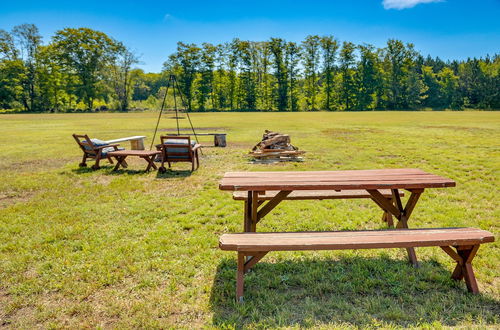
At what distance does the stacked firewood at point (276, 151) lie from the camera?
411 inches

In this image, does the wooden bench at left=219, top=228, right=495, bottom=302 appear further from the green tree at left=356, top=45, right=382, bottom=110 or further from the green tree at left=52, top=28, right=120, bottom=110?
the green tree at left=356, top=45, right=382, bottom=110

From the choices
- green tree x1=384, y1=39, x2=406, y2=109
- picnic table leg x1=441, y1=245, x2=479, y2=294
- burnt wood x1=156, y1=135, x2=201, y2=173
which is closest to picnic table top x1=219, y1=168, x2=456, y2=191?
picnic table leg x1=441, y1=245, x2=479, y2=294

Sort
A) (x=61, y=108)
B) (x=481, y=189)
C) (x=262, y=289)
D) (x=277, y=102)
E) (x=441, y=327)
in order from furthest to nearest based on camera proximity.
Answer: (x=277, y=102) < (x=61, y=108) < (x=481, y=189) < (x=262, y=289) < (x=441, y=327)

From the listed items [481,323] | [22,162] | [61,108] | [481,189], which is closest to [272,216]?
[481,323]

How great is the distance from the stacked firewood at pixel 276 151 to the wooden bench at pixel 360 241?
7504mm

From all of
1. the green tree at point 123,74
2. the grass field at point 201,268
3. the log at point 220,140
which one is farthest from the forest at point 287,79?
the grass field at point 201,268

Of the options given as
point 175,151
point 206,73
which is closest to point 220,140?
point 175,151

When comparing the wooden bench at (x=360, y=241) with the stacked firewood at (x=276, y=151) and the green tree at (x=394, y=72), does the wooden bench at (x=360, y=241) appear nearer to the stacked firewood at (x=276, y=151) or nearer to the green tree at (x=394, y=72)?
the stacked firewood at (x=276, y=151)

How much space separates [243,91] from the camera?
67.1 meters

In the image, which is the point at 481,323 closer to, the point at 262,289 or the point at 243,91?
the point at 262,289

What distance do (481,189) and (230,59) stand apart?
2597 inches

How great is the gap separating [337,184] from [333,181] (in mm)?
110

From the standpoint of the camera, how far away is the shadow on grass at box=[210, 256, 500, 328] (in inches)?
104

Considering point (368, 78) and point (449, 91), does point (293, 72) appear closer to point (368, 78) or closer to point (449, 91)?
point (368, 78)
